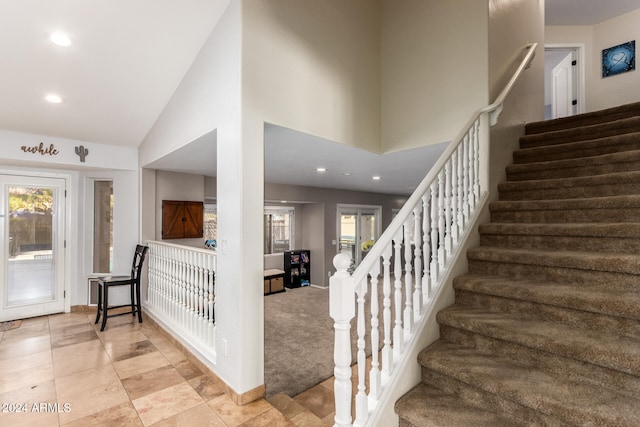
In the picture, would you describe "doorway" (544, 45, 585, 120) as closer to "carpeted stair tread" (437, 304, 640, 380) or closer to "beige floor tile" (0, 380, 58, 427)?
"carpeted stair tread" (437, 304, 640, 380)

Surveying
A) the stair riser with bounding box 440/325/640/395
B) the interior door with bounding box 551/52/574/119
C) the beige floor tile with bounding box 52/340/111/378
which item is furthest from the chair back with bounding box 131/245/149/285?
the interior door with bounding box 551/52/574/119

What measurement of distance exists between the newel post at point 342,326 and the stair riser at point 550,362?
790 millimetres

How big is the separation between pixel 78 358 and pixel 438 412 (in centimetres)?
327

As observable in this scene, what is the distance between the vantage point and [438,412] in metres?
1.38

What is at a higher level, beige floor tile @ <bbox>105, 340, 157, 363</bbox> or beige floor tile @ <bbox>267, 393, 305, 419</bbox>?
beige floor tile @ <bbox>105, 340, 157, 363</bbox>

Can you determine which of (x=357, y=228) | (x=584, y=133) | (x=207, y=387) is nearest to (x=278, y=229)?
(x=357, y=228)

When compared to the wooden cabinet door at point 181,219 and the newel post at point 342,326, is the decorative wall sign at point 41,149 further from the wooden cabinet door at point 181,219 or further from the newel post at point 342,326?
the newel post at point 342,326

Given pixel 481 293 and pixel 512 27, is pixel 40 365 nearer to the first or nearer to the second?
pixel 481 293

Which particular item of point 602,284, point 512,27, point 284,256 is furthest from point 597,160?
point 284,256

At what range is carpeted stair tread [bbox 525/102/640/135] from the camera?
3.06 metres

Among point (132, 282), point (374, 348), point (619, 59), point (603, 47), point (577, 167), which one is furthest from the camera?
point (603, 47)

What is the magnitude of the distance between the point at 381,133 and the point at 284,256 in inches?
187

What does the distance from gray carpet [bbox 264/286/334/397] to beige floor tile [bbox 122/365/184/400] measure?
808 millimetres

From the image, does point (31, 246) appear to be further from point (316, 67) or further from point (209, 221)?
point (316, 67)
